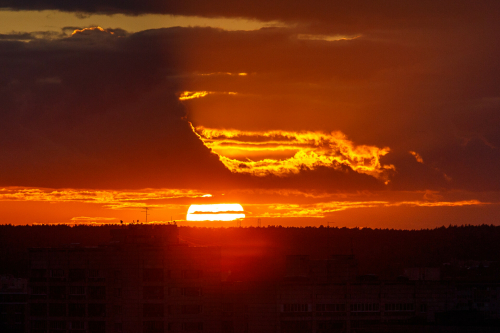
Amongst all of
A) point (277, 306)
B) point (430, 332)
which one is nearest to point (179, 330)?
point (277, 306)

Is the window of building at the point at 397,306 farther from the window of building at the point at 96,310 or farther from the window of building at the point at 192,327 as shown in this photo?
the window of building at the point at 96,310

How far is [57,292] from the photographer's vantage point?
157000mm

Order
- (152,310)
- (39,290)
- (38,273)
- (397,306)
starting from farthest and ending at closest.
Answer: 1. (39,290)
2. (38,273)
3. (152,310)
4. (397,306)

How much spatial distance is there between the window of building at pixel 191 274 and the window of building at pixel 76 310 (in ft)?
71.0

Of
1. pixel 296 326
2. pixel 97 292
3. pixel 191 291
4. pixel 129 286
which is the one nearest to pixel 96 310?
Result: pixel 97 292

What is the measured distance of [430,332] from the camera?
12100 cm

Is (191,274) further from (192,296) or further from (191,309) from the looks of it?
(191,309)

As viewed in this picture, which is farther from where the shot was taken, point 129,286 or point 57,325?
point 57,325

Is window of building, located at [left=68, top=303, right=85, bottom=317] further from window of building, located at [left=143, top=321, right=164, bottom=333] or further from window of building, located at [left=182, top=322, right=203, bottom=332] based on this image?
window of building, located at [left=182, top=322, right=203, bottom=332]

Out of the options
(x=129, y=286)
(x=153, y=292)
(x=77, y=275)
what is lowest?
(x=153, y=292)

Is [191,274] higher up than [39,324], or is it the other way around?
[191,274]

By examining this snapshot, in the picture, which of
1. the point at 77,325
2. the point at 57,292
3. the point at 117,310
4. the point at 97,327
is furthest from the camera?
the point at 57,292

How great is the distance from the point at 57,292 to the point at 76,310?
5.44 meters

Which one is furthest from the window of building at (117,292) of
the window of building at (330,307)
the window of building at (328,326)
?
the window of building at (328,326)
